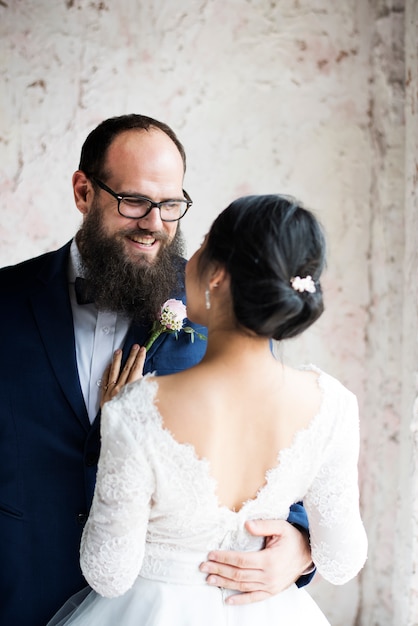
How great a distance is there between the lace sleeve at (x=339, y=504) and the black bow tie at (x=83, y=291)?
38.7 inches

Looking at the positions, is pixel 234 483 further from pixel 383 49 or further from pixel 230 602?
pixel 383 49

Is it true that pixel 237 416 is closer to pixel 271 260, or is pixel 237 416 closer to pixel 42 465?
pixel 271 260

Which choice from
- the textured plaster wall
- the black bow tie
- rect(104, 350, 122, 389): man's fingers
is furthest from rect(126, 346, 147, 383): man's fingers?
the textured plaster wall

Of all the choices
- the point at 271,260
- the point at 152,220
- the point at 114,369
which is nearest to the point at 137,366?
the point at 114,369

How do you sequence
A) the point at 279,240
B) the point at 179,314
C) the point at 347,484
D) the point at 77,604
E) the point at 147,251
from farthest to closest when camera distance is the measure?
the point at 147,251 → the point at 179,314 → the point at 77,604 → the point at 347,484 → the point at 279,240

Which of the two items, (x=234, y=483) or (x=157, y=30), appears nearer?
(x=234, y=483)

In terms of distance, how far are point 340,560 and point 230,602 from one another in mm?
302

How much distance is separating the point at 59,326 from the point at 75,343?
→ 7cm

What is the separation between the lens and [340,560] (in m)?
1.92

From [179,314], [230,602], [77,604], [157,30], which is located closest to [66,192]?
[157,30]

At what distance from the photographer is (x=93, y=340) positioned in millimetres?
2418

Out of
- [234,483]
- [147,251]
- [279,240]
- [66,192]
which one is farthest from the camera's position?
[66,192]

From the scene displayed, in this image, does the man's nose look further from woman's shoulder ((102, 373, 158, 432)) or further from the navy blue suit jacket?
woman's shoulder ((102, 373, 158, 432))

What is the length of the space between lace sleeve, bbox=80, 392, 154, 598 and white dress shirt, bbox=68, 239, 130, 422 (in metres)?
0.60
